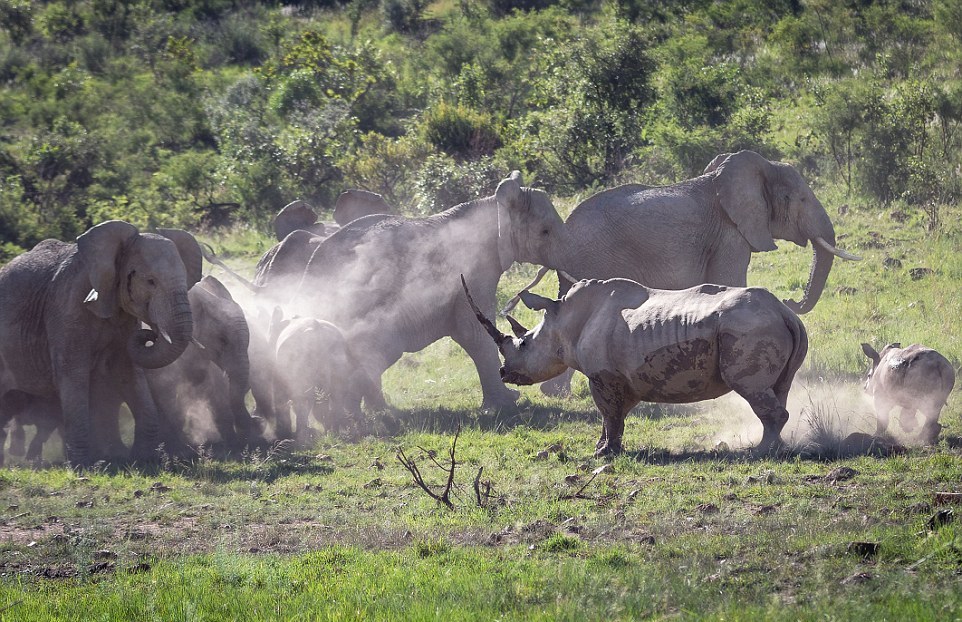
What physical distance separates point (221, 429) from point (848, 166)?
14.2 m

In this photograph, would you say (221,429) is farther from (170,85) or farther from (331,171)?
(170,85)

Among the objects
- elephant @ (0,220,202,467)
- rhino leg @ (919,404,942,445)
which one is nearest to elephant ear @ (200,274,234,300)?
elephant @ (0,220,202,467)

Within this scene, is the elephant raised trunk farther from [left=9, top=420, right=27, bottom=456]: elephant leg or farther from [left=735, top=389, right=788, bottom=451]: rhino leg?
[left=9, top=420, right=27, bottom=456]: elephant leg

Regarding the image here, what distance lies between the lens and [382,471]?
13117 mm

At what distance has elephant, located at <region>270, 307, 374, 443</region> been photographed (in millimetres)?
15789

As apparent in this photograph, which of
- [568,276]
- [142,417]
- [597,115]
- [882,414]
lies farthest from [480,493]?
[597,115]

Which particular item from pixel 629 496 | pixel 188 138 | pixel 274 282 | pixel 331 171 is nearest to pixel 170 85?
pixel 188 138

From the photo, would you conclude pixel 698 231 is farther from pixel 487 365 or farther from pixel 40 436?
pixel 40 436

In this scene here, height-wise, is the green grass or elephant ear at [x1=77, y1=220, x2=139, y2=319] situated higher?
elephant ear at [x1=77, y1=220, x2=139, y2=319]

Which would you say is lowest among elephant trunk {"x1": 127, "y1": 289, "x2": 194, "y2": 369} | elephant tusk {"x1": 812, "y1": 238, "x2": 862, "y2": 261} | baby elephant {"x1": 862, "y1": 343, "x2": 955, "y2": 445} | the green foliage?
baby elephant {"x1": 862, "y1": 343, "x2": 955, "y2": 445}

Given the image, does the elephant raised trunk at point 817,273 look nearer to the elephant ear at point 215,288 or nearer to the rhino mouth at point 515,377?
the rhino mouth at point 515,377

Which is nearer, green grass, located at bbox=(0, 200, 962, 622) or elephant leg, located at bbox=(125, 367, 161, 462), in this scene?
green grass, located at bbox=(0, 200, 962, 622)

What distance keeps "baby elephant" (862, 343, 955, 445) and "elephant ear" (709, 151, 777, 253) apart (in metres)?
4.16

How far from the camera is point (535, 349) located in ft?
43.5
